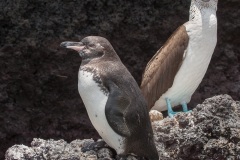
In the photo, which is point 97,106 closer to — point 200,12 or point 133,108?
point 133,108

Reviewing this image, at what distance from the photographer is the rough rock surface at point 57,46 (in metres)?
4.85

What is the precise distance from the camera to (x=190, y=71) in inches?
156

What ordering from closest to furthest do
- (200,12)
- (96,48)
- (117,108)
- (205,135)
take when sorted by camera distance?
(117,108) < (96,48) < (205,135) < (200,12)

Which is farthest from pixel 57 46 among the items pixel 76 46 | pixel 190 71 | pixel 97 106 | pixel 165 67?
pixel 97 106

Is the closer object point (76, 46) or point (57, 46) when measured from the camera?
point (76, 46)

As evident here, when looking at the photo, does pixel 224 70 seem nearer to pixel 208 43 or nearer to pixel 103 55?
pixel 208 43

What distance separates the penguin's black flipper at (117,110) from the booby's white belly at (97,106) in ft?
0.08

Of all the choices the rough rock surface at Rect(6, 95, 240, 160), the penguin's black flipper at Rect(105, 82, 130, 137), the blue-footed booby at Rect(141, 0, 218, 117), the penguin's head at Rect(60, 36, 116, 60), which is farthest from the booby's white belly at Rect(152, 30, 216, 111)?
the penguin's black flipper at Rect(105, 82, 130, 137)

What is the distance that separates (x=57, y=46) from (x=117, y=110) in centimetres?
195

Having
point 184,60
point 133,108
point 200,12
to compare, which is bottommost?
point 184,60

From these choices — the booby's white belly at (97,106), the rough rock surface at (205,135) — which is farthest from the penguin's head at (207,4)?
the booby's white belly at (97,106)

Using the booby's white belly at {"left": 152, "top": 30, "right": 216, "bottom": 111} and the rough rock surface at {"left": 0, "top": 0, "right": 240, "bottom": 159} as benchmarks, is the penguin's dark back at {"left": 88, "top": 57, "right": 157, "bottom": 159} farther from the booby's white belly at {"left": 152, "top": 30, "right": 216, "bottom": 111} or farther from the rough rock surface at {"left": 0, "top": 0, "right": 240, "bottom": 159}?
the rough rock surface at {"left": 0, "top": 0, "right": 240, "bottom": 159}

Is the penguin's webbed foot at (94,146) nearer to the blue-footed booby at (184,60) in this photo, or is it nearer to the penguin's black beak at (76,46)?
the penguin's black beak at (76,46)

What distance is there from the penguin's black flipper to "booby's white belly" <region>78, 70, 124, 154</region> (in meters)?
0.02
